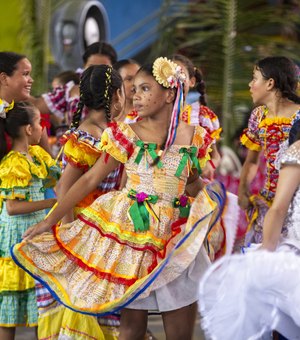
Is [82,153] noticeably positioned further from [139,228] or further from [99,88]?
[139,228]

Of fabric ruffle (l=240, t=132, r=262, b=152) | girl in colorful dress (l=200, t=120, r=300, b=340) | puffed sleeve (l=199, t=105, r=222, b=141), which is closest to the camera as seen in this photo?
girl in colorful dress (l=200, t=120, r=300, b=340)

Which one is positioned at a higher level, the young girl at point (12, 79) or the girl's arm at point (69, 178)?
the young girl at point (12, 79)

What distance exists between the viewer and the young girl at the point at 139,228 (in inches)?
156

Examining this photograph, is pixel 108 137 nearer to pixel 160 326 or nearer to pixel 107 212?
pixel 107 212

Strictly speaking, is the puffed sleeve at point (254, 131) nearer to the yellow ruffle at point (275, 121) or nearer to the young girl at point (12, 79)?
the yellow ruffle at point (275, 121)

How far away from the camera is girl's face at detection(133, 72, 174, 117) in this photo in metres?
4.10

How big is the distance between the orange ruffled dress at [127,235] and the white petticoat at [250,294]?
0.50 meters

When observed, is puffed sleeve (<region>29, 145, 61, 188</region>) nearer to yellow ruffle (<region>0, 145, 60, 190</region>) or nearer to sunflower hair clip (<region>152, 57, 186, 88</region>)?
yellow ruffle (<region>0, 145, 60, 190</region>)

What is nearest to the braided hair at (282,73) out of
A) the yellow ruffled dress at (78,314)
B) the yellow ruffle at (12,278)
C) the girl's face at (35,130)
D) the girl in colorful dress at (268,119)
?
the girl in colorful dress at (268,119)

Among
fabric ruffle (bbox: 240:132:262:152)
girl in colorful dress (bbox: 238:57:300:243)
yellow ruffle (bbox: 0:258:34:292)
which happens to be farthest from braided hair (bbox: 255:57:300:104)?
yellow ruffle (bbox: 0:258:34:292)

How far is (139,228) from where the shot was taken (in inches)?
157

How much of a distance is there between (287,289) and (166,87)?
1.25m

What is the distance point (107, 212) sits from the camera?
4.12 metres

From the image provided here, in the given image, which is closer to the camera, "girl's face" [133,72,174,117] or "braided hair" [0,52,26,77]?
"girl's face" [133,72,174,117]
